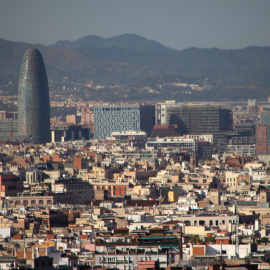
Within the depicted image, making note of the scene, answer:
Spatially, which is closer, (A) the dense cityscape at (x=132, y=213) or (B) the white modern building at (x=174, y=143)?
(A) the dense cityscape at (x=132, y=213)

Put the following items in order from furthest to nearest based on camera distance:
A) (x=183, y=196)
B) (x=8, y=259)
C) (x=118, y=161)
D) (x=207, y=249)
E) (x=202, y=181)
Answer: (x=118, y=161) < (x=202, y=181) < (x=183, y=196) < (x=207, y=249) < (x=8, y=259)

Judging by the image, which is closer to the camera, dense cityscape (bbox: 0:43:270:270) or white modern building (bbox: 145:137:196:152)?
dense cityscape (bbox: 0:43:270:270)

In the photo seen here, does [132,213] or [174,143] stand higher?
[174,143]

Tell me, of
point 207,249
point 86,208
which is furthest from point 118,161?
point 207,249

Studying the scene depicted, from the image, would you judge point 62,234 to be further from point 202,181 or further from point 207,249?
point 202,181

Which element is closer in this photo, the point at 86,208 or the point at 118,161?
the point at 86,208

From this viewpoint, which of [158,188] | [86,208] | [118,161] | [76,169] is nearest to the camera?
[86,208]

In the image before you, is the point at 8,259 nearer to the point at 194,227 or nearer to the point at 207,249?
the point at 207,249

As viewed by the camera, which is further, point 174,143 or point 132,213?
point 174,143

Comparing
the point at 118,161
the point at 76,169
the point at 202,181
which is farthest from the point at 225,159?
the point at 202,181
